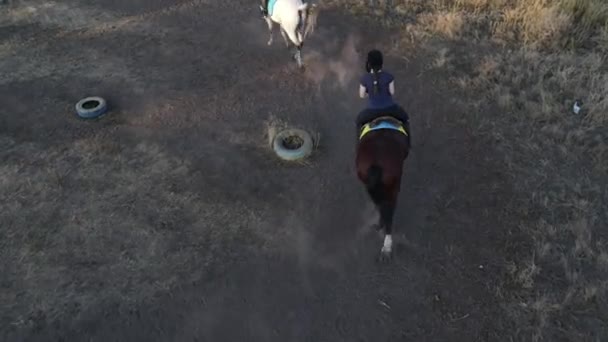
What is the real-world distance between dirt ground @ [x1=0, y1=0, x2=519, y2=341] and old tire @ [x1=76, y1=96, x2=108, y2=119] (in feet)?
0.62

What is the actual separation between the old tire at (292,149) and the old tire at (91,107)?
343 centimetres

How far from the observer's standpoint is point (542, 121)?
795cm

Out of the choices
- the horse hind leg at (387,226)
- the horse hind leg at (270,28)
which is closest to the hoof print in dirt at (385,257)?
the horse hind leg at (387,226)

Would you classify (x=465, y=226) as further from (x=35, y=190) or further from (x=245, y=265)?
(x=35, y=190)

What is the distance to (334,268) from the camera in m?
6.00

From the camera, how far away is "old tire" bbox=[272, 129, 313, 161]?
24.5 feet

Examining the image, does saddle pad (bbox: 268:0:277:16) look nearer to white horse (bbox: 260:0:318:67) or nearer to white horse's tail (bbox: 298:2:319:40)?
white horse (bbox: 260:0:318:67)

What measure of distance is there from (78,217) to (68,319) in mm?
1722

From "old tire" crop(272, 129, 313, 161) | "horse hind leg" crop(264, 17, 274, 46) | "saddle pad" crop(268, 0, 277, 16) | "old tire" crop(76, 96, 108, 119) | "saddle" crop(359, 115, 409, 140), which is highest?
"saddle pad" crop(268, 0, 277, 16)

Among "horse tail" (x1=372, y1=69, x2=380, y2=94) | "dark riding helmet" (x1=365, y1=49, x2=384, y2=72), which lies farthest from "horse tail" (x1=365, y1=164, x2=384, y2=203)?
"dark riding helmet" (x1=365, y1=49, x2=384, y2=72)

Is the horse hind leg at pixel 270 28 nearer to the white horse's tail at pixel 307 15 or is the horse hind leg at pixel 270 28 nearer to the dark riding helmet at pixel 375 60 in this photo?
the white horse's tail at pixel 307 15

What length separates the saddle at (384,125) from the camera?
573cm

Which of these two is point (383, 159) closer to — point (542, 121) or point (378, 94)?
point (378, 94)

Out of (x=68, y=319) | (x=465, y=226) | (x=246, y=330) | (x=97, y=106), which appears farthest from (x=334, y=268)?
(x=97, y=106)
